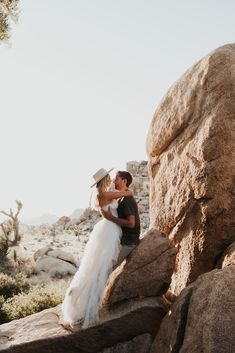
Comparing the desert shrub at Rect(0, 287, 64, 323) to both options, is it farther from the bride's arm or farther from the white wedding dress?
the bride's arm

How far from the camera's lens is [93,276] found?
6746 millimetres

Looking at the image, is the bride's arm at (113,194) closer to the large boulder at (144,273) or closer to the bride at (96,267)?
the bride at (96,267)

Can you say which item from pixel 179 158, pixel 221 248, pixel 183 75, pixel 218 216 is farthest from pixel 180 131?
pixel 221 248

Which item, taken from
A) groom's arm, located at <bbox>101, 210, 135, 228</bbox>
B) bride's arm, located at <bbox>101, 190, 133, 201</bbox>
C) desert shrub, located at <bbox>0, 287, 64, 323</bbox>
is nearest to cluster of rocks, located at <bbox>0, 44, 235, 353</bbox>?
groom's arm, located at <bbox>101, 210, 135, 228</bbox>

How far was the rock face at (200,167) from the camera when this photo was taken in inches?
262

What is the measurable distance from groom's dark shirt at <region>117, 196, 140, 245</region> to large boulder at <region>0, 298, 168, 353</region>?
1.02 m

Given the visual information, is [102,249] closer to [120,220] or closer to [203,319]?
[120,220]

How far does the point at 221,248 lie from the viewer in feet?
22.2

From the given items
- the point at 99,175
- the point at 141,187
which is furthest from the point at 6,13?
the point at 141,187

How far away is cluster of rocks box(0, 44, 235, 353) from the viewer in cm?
652

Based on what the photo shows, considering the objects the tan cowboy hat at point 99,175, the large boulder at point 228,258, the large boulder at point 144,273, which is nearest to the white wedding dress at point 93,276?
the large boulder at point 144,273

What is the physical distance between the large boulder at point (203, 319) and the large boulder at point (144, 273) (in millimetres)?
708

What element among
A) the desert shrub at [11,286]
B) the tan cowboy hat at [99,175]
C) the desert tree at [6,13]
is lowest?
the desert shrub at [11,286]

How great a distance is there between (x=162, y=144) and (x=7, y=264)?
1543 centimetres
